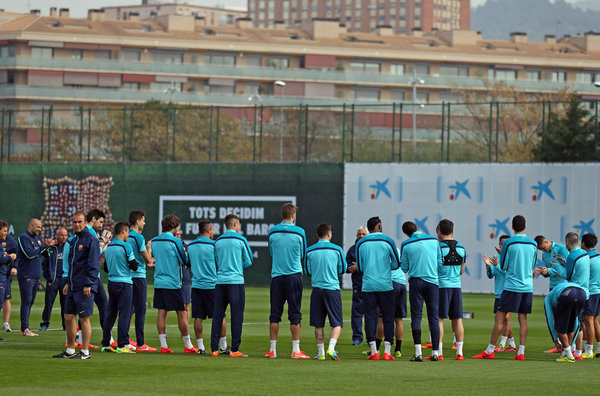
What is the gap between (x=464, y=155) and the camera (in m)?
47.7

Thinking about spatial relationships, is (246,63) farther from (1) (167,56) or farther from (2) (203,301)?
(2) (203,301)

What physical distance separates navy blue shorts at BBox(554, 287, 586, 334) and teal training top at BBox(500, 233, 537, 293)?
0.61 metres

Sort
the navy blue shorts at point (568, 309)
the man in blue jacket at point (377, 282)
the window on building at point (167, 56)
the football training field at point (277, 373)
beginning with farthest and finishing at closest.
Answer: the window on building at point (167, 56)
the navy blue shorts at point (568, 309)
the man in blue jacket at point (377, 282)
the football training field at point (277, 373)

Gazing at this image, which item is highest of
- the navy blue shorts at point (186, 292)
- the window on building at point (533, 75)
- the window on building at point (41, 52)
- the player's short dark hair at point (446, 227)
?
the window on building at point (533, 75)

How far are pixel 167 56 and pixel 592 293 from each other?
8944 cm

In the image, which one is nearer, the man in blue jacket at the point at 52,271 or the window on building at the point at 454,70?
the man in blue jacket at the point at 52,271

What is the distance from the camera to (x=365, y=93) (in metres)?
110

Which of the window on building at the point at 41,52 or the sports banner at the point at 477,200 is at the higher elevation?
the window on building at the point at 41,52

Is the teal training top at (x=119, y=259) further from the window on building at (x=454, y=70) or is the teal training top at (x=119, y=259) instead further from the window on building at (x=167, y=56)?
the window on building at (x=454, y=70)

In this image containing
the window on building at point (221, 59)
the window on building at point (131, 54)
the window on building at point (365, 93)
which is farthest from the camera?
the window on building at point (365, 93)

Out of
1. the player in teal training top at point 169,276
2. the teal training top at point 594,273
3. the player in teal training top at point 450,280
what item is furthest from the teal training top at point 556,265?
the player in teal training top at point 169,276

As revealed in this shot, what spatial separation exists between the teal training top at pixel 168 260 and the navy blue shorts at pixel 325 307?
2143 mm

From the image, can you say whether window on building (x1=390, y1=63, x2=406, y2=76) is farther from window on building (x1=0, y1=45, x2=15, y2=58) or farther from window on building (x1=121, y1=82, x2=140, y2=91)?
window on building (x1=0, y1=45, x2=15, y2=58)

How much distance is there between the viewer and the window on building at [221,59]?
10694cm
